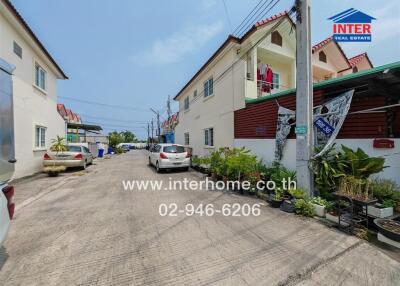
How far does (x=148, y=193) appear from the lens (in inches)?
261

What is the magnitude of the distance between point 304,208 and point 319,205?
318mm

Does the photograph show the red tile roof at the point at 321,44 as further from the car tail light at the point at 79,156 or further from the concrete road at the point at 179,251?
the car tail light at the point at 79,156

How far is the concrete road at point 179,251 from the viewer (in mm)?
2488

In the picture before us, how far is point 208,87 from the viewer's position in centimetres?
1322

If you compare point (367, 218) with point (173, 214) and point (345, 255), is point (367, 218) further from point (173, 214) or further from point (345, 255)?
point (173, 214)

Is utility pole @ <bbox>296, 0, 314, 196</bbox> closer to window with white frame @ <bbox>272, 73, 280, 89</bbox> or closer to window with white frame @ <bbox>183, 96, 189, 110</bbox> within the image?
window with white frame @ <bbox>272, 73, 280, 89</bbox>

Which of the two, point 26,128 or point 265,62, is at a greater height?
point 265,62

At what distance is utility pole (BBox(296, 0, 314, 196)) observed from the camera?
16.6 feet

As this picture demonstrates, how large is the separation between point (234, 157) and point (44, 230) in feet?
18.1

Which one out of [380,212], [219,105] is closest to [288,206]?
[380,212]

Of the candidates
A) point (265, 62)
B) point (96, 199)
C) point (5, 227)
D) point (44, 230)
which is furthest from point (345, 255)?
point (265, 62)

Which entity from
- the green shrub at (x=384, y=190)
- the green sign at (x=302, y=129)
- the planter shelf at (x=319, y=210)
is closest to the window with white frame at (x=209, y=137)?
the green sign at (x=302, y=129)

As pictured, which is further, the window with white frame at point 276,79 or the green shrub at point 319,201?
the window with white frame at point 276,79

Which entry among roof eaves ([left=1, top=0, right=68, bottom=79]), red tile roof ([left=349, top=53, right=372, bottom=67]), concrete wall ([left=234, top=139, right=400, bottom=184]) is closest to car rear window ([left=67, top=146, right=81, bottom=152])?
roof eaves ([left=1, top=0, right=68, bottom=79])
